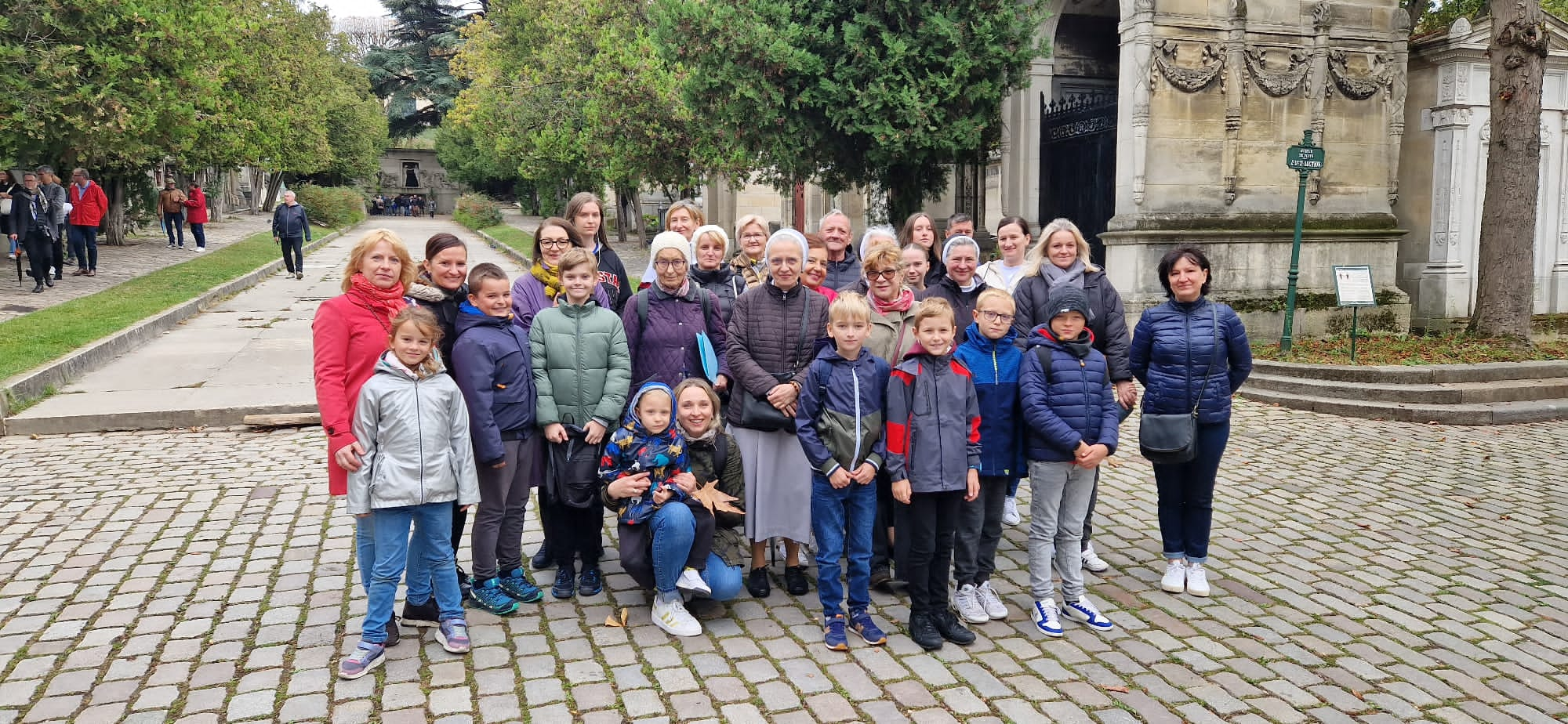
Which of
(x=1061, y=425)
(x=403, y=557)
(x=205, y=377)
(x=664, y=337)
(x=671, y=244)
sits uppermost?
(x=671, y=244)

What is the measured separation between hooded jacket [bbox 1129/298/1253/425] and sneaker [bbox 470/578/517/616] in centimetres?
328

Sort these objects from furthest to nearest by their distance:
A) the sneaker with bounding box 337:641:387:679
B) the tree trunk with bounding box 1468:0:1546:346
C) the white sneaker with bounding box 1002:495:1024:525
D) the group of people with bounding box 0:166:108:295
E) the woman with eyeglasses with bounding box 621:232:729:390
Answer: the group of people with bounding box 0:166:108:295 → the tree trunk with bounding box 1468:0:1546:346 → the white sneaker with bounding box 1002:495:1024:525 → the woman with eyeglasses with bounding box 621:232:729:390 → the sneaker with bounding box 337:641:387:679

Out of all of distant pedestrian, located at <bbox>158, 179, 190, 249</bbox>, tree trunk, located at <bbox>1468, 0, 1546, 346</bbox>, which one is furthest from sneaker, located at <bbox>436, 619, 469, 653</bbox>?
distant pedestrian, located at <bbox>158, 179, 190, 249</bbox>

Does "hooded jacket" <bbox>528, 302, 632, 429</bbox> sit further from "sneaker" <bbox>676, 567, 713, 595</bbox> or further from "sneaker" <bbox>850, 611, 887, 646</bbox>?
"sneaker" <bbox>850, 611, 887, 646</bbox>

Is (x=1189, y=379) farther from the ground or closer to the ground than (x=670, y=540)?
farther from the ground

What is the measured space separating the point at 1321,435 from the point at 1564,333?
715 cm

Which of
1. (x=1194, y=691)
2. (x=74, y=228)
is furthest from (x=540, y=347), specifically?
(x=74, y=228)

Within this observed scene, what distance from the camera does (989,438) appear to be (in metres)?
4.81

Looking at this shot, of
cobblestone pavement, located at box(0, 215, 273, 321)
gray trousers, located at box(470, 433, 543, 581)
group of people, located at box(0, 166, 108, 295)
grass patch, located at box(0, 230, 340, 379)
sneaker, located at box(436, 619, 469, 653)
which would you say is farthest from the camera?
group of people, located at box(0, 166, 108, 295)

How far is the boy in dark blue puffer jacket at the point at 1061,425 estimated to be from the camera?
4.74 metres

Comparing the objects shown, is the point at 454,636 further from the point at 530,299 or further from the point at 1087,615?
the point at 1087,615

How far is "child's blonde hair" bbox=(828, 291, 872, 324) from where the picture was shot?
14.8 feet

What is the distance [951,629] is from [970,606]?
0.32m

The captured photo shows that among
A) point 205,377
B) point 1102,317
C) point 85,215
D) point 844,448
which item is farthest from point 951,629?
point 85,215
